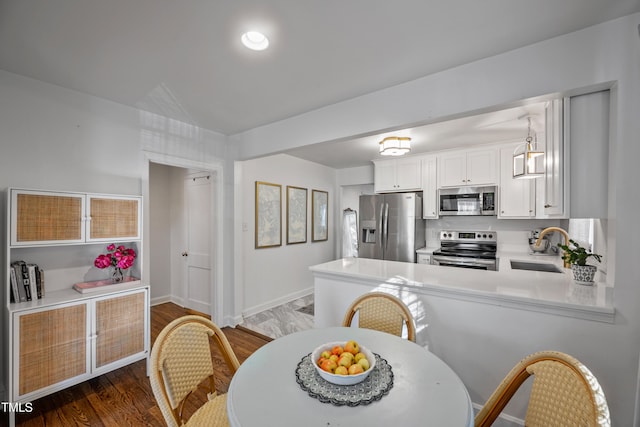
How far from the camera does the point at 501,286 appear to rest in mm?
1890

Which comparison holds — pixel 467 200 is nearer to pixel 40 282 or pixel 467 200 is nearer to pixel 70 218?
pixel 70 218

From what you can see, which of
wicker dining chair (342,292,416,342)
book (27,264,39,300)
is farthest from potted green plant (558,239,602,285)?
book (27,264,39,300)

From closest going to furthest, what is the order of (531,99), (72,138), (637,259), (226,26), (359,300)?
1. (637,259)
2. (226,26)
3. (531,99)
4. (359,300)
5. (72,138)

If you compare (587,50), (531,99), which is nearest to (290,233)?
(531,99)

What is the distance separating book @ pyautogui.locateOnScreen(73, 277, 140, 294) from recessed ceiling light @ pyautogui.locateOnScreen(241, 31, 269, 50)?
219cm

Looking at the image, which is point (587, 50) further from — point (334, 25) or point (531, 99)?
point (334, 25)

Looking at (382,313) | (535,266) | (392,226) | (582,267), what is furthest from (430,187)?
(382,313)

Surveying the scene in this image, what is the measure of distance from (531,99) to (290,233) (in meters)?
3.57

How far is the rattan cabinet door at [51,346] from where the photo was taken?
182cm

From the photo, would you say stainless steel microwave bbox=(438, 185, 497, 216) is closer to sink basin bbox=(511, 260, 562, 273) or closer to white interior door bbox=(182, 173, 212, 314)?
sink basin bbox=(511, 260, 562, 273)

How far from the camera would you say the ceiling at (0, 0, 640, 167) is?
1382 mm

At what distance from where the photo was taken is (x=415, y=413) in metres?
0.95

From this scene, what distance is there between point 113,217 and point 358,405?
2429 mm

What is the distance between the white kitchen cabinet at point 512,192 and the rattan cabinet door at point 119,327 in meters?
4.36
